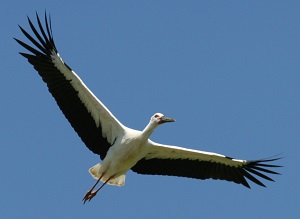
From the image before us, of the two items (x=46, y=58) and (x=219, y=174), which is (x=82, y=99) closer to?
(x=46, y=58)

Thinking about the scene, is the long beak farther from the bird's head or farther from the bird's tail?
the bird's tail

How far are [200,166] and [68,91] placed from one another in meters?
3.32

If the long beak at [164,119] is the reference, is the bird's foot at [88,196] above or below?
below

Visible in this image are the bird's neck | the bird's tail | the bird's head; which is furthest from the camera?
the bird's tail

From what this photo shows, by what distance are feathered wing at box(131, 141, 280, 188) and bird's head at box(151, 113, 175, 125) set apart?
83 cm

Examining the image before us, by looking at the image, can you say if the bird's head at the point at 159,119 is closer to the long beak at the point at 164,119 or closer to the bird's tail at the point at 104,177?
the long beak at the point at 164,119

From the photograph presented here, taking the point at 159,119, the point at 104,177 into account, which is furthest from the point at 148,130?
the point at 104,177

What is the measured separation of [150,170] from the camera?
22875 mm

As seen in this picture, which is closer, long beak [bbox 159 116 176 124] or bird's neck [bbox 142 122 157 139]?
bird's neck [bbox 142 122 157 139]

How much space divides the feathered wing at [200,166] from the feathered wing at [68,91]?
1139mm

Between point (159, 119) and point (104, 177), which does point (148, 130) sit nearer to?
point (159, 119)

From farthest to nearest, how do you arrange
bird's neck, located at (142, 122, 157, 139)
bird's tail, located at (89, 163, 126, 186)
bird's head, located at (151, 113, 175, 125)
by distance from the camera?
1. bird's tail, located at (89, 163, 126, 186)
2. bird's head, located at (151, 113, 175, 125)
3. bird's neck, located at (142, 122, 157, 139)

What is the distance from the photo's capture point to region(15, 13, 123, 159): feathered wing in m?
21.9

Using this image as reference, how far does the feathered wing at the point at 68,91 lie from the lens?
71.8ft
